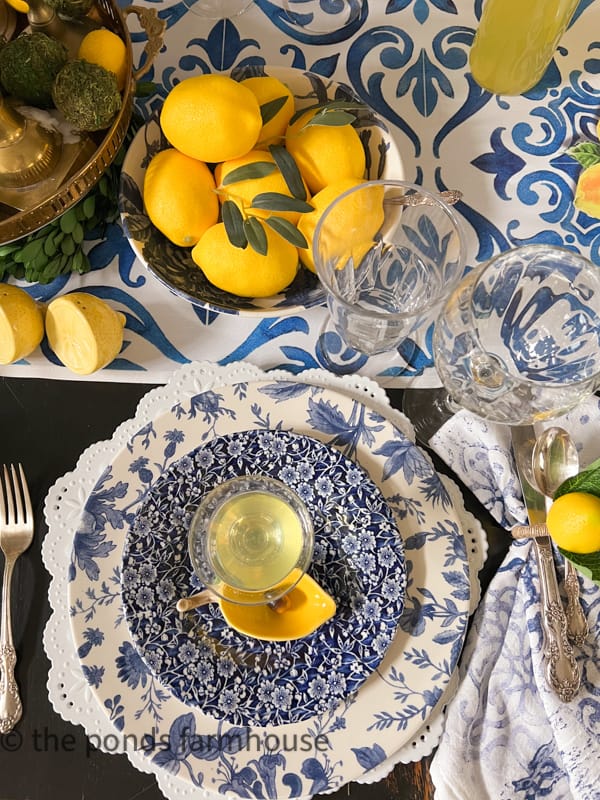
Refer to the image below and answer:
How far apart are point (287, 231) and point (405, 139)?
0.78 ft

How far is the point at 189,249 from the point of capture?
2.25 feet

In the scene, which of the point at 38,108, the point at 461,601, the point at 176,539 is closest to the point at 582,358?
the point at 461,601

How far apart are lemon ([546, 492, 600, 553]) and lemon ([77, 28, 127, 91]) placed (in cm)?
53

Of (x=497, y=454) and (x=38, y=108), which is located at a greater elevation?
(x=38, y=108)

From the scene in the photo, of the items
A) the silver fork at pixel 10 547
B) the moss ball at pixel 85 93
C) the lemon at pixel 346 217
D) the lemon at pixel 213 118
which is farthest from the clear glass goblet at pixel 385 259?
the silver fork at pixel 10 547

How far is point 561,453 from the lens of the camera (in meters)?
0.63

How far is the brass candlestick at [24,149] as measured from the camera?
2.00 ft

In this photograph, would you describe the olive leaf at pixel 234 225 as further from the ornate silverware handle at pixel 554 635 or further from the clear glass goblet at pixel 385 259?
the ornate silverware handle at pixel 554 635

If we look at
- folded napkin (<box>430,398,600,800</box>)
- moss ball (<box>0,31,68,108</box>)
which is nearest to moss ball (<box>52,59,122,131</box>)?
moss ball (<box>0,31,68,108</box>)

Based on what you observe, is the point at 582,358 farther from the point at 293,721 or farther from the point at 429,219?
the point at 293,721

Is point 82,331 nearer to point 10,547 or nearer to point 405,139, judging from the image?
point 10,547

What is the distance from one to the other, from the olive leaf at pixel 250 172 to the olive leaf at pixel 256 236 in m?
0.04

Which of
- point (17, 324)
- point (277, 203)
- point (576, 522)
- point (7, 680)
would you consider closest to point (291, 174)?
point (277, 203)

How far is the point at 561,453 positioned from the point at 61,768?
50 centimetres
